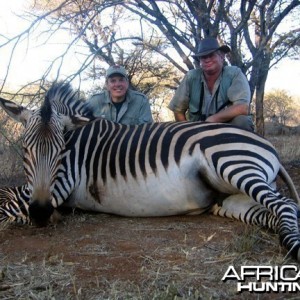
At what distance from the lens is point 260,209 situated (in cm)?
320

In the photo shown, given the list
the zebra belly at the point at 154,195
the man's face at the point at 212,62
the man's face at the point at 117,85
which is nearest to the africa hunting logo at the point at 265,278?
the zebra belly at the point at 154,195

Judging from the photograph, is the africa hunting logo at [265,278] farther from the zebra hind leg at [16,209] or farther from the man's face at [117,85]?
the man's face at [117,85]

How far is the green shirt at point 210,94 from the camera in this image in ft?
15.0

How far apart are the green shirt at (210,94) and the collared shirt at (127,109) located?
0.46 m

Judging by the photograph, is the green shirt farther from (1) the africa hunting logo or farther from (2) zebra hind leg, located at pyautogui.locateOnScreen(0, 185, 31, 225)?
(1) the africa hunting logo

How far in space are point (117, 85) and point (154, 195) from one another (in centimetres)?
208

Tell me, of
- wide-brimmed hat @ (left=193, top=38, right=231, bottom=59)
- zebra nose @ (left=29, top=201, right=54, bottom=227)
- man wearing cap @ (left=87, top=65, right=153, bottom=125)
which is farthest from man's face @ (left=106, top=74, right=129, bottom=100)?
zebra nose @ (left=29, top=201, right=54, bottom=227)

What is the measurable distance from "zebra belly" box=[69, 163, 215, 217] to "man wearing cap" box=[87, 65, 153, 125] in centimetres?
177

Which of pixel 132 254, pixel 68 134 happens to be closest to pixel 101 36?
pixel 68 134

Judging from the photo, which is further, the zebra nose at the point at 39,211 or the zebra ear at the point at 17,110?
the zebra ear at the point at 17,110

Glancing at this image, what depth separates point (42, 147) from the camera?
335cm

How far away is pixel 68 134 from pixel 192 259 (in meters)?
1.85

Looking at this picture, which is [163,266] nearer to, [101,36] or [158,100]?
[101,36]

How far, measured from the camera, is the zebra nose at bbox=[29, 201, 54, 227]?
124 inches
